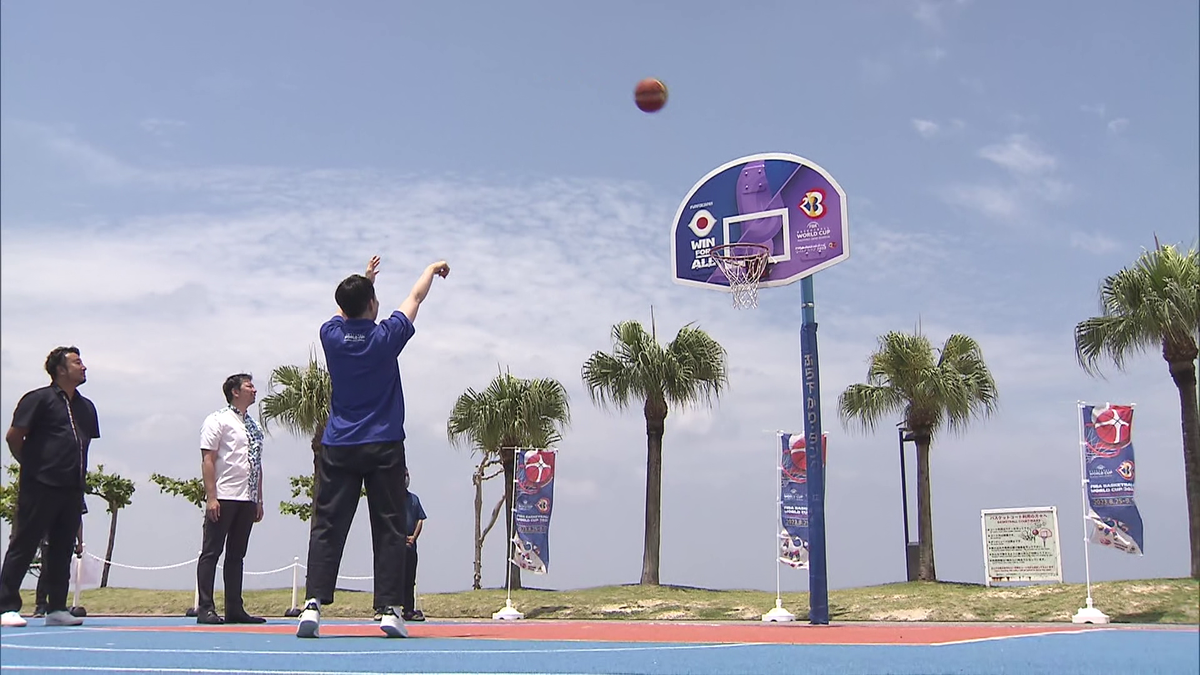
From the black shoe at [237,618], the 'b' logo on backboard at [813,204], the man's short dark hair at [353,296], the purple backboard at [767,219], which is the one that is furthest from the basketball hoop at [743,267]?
the man's short dark hair at [353,296]

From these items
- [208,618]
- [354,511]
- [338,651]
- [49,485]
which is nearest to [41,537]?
[49,485]

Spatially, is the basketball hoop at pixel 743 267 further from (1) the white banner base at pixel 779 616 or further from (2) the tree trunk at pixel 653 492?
(2) the tree trunk at pixel 653 492

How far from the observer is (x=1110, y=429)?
46.1ft

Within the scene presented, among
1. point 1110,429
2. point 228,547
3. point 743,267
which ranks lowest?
point 228,547

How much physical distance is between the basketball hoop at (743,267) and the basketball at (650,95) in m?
1.68

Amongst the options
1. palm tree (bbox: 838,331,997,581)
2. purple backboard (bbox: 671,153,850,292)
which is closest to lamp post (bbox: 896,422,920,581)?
palm tree (bbox: 838,331,997,581)

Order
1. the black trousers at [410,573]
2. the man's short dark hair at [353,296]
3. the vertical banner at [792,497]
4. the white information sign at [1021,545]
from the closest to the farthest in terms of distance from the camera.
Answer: the man's short dark hair at [353,296], the black trousers at [410,573], the white information sign at [1021,545], the vertical banner at [792,497]

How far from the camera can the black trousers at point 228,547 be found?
7250mm

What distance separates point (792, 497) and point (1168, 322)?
6040mm

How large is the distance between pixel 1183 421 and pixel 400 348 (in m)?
14.5

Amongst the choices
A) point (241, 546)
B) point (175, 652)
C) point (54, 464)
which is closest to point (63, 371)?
point (54, 464)

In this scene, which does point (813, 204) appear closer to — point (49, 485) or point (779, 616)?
point (779, 616)

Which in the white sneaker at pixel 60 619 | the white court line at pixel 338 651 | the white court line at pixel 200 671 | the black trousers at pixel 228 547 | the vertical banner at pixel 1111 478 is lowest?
the white sneaker at pixel 60 619

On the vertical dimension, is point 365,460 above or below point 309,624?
above
